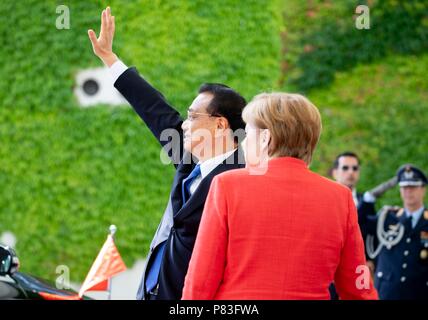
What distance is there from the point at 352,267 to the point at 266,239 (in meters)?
0.31

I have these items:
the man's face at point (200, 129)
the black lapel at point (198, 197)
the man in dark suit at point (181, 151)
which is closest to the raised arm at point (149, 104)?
the man in dark suit at point (181, 151)

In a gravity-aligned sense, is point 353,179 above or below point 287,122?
below

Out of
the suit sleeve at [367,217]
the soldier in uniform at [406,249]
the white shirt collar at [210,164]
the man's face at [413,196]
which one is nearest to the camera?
the white shirt collar at [210,164]

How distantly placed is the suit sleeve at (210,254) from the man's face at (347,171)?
4842mm

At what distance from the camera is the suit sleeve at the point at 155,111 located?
3.69 meters

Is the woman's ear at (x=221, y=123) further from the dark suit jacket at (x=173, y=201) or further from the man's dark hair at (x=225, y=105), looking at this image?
the dark suit jacket at (x=173, y=201)

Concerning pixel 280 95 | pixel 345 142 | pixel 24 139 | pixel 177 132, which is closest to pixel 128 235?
pixel 24 139

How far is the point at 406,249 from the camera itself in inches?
272

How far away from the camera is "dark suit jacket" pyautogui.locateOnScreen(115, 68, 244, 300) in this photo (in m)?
3.16

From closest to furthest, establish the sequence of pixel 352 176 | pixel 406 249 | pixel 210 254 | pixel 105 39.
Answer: pixel 210 254 < pixel 105 39 < pixel 406 249 < pixel 352 176

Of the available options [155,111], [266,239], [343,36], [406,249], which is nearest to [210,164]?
[155,111]

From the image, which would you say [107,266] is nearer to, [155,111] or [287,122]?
[155,111]
